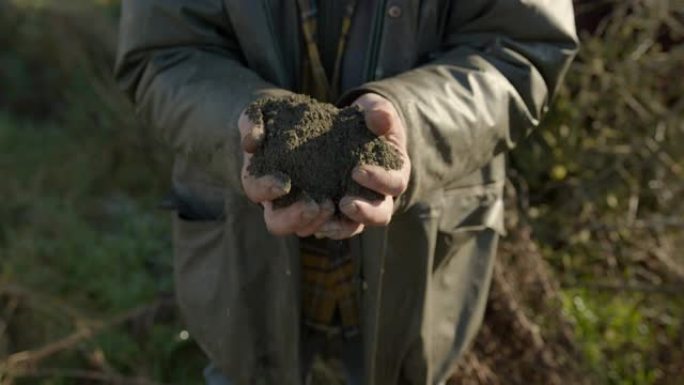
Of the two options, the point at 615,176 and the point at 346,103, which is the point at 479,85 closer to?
the point at 346,103

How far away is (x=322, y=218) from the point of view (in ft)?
5.97

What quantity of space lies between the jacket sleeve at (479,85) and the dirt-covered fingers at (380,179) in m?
0.11

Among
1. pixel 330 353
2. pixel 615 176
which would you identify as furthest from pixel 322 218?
pixel 615 176

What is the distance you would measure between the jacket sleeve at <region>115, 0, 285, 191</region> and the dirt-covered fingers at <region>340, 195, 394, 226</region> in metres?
0.29

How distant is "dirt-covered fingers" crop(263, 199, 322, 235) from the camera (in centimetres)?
180

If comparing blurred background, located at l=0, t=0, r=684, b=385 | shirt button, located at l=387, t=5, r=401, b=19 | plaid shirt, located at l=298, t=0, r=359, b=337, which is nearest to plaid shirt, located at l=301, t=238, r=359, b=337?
plaid shirt, located at l=298, t=0, r=359, b=337

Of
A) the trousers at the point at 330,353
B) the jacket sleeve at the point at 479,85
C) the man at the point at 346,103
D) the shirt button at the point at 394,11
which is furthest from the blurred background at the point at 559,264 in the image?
the shirt button at the point at 394,11

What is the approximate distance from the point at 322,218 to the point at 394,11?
52cm

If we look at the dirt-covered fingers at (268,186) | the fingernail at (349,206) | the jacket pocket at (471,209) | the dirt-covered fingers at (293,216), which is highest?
the dirt-covered fingers at (268,186)

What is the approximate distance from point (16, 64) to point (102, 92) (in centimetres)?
89

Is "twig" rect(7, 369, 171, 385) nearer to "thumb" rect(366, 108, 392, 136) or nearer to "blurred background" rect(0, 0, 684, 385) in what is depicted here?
"blurred background" rect(0, 0, 684, 385)

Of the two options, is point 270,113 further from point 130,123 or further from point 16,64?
point 16,64

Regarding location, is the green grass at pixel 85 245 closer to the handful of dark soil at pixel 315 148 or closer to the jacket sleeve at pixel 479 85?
the jacket sleeve at pixel 479 85

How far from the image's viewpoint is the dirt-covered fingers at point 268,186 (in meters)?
1.80
